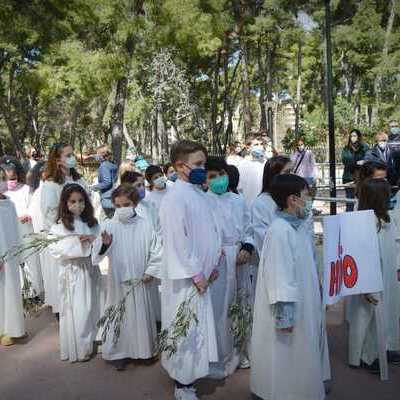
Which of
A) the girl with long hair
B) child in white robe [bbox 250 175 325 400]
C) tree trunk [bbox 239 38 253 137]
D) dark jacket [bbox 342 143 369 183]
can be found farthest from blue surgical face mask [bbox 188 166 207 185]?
tree trunk [bbox 239 38 253 137]

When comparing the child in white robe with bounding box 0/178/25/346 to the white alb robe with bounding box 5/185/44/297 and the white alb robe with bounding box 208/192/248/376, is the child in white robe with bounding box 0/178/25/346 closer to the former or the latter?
the white alb robe with bounding box 5/185/44/297

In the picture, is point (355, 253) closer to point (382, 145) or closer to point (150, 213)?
point (150, 213)

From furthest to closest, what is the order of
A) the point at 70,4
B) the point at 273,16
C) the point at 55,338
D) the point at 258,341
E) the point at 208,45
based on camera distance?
the point at 273,16 → the point at 208,45 → the point at 70,4 → the point at 55,338 → the point at 258,341

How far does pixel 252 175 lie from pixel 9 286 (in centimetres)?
477

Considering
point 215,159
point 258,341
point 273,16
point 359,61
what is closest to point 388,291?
point 258,341

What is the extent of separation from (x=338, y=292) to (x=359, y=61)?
31.4 metres

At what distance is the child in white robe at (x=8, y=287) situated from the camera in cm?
543

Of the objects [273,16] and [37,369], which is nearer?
[37,369]

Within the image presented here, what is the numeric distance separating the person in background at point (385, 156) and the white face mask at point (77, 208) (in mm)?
6254

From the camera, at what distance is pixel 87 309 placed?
5.07 meters

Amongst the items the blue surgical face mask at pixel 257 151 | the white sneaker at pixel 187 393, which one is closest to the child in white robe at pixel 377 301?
the white sneaker at pixel 187 393

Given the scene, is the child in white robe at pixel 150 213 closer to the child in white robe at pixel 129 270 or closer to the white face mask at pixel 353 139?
the child in white robe at pixel 129 270

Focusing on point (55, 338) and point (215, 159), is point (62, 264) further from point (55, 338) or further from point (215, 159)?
point (215, 159)

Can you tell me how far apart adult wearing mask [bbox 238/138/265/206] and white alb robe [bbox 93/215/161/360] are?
4.22m
